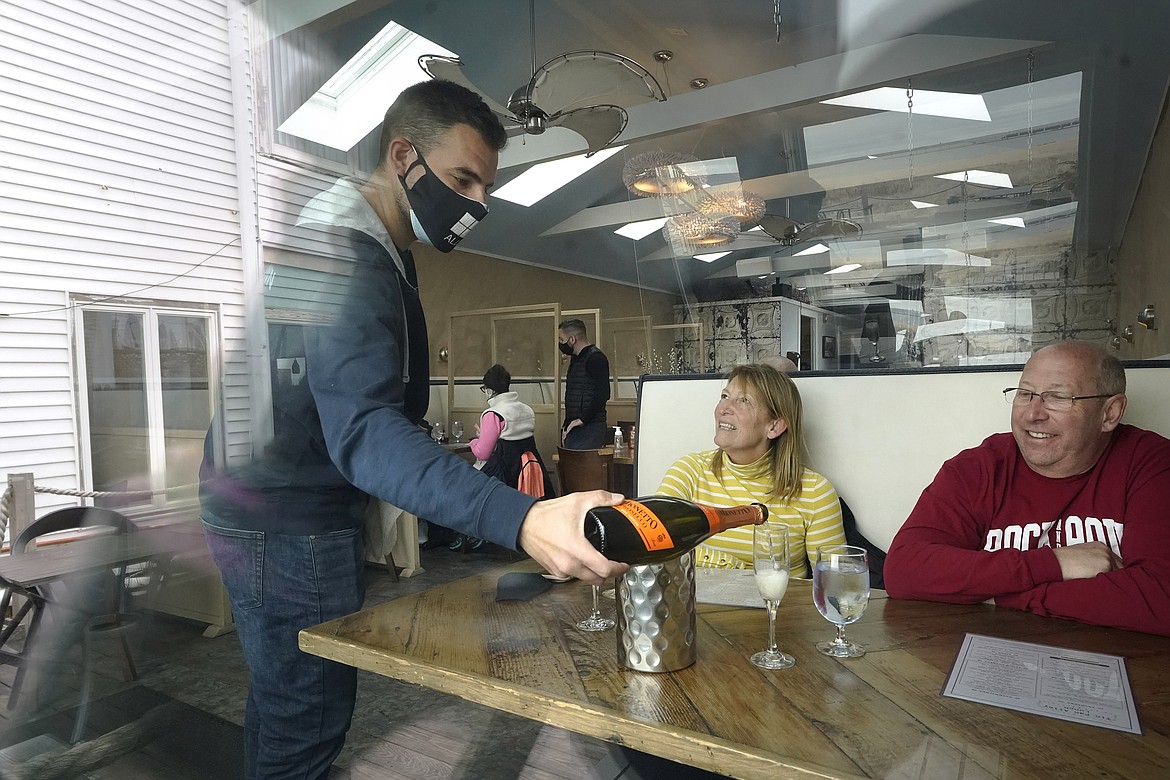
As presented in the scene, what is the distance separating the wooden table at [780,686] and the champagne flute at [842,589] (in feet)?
0.08

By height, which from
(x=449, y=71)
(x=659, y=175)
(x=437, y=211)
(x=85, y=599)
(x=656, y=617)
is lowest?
(x=85, y=599)

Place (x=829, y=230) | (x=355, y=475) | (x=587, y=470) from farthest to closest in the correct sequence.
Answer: (x=587, y=470) < (x=829, y=230) < (x=355, y=475)

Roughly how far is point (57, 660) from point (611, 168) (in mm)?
2551

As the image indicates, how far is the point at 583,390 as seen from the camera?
336 centimetres

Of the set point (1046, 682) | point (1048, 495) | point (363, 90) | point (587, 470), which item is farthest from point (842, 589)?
point (587, 470)

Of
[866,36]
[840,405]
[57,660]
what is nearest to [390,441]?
[57,660]

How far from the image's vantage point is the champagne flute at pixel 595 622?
848mm

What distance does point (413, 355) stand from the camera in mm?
1398

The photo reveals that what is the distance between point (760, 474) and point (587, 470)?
1633 mm

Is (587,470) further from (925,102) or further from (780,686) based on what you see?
(780,686)

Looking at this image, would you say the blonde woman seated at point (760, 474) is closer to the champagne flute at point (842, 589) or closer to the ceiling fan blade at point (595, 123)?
the champagne flute at point (842, 589)

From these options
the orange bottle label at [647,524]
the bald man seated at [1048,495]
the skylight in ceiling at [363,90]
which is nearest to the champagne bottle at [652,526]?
the orange bottle label at [647,524]

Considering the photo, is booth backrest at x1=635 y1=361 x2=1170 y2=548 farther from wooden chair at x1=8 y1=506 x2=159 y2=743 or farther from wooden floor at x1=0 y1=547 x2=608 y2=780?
wooden chair at x1=8 y1=506 x2=159 y2=743

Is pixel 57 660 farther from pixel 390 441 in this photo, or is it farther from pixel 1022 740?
pixel 1022 740
